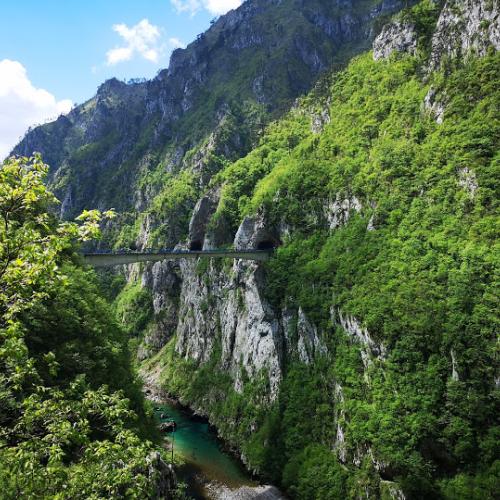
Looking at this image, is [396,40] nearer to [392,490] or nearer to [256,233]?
[256,233]

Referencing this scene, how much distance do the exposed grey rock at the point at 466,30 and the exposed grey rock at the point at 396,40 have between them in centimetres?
724

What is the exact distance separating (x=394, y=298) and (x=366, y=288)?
177 inches

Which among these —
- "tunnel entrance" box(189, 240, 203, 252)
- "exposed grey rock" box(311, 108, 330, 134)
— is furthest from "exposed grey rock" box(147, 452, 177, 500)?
"tunnel entrance" box(189, 240, 203, 252)

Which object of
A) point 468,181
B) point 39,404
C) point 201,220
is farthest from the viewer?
point 201,220

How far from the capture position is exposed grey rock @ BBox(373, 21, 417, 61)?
7144 centimetres

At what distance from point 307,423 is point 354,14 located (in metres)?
140

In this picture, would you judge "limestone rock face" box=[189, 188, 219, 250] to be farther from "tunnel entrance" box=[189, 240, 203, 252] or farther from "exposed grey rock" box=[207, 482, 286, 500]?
"exposed grey rock" box=[207, 482, 286, 500]

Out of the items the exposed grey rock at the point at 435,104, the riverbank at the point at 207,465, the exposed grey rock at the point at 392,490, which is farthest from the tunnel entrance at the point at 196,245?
the exposed grey rock at the point at 392,490

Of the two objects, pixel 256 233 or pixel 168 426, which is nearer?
pixel 168 426

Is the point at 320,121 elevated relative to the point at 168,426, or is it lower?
elevated

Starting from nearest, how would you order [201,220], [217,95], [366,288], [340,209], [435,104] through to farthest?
[366,288] → [435,104] → [340,209] → [201,220] → [217,95]

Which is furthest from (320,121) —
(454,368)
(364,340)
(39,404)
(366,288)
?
(39,404)

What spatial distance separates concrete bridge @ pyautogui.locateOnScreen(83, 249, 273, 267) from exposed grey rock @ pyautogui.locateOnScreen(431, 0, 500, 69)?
3924 centimetres

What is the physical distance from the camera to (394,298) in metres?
44.3
